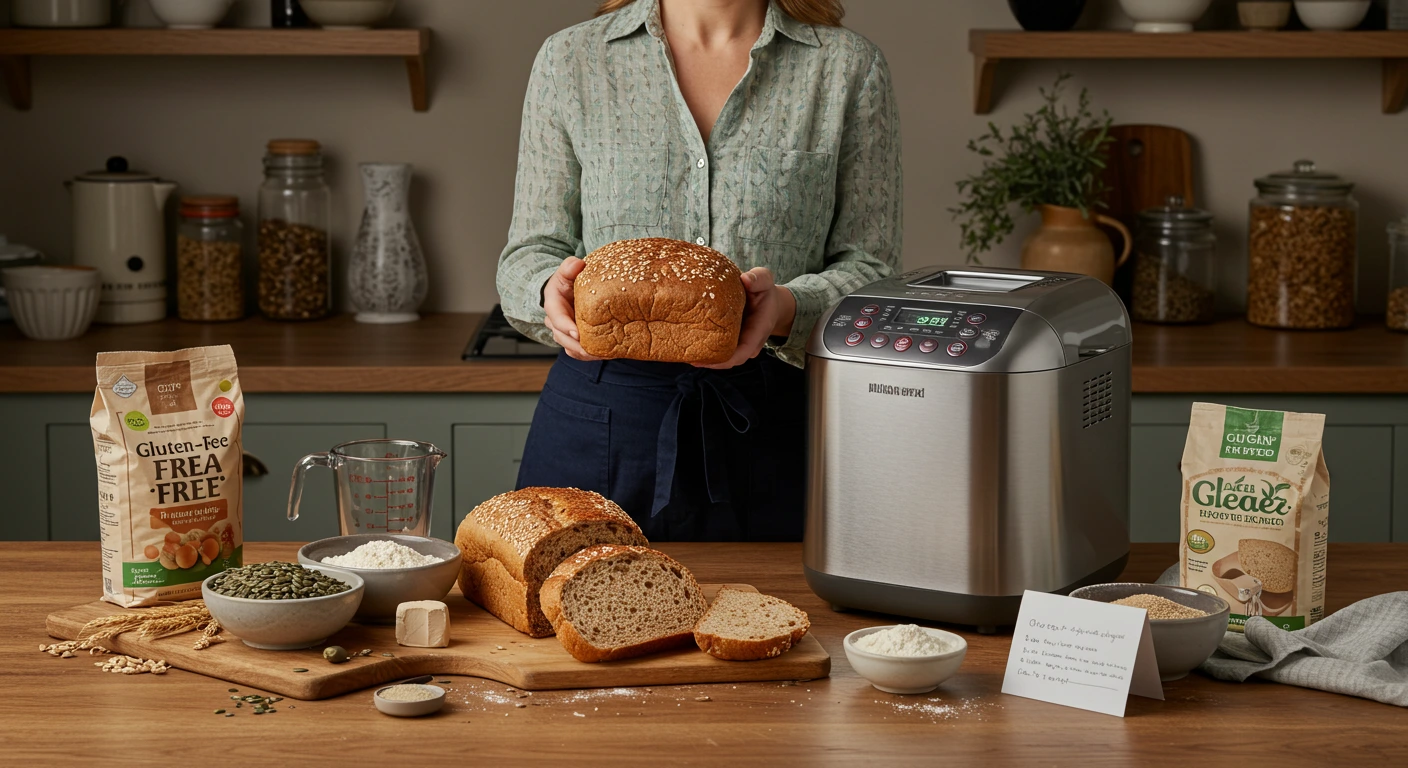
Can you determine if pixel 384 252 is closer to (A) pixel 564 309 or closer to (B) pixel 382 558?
(A) pixel 564 309

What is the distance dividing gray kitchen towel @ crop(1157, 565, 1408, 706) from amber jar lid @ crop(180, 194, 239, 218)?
7.42ft

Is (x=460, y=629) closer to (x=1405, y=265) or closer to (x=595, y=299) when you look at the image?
(x=595, y=299)

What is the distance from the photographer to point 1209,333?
2.80 meters

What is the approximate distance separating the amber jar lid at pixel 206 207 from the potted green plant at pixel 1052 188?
149 cm

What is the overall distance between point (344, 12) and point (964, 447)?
2001 millimetres

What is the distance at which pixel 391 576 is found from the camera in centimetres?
117

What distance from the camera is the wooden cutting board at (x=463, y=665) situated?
1.07 meters

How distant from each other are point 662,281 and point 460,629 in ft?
1.21

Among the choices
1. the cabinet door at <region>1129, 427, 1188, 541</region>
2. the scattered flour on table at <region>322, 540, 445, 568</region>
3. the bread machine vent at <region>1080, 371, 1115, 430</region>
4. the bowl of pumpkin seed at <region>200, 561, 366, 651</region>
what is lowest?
the cabinet door at <region>1129, 427, 1188, 541</region>

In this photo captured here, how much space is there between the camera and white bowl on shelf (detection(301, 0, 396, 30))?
273 centimetres

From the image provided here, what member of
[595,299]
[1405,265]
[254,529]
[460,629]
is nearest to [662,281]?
[595,299]

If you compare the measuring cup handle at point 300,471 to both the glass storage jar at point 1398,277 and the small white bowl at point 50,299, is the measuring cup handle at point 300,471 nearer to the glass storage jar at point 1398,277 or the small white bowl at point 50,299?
the small white bowl at point 50,299

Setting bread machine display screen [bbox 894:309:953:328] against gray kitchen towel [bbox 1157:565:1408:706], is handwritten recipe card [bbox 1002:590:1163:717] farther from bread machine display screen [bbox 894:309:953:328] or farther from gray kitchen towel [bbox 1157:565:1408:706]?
bread machine display screen [bbox 894:309:953:328]

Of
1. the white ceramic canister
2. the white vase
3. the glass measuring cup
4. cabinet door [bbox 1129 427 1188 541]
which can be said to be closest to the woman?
the glass measuring cup
